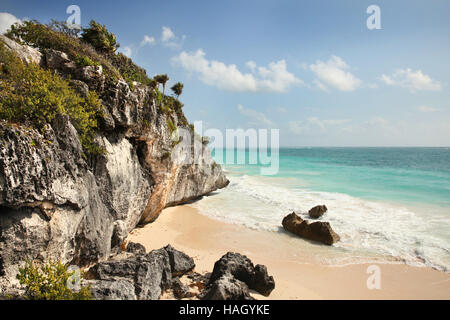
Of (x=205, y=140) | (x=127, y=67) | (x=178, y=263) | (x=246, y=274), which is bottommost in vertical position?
(x=246, y=274)

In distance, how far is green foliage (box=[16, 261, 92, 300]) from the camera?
464 cm

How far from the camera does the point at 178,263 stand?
26.8 feet

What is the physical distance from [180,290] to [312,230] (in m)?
8.34

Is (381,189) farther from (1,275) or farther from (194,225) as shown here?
(1,275)

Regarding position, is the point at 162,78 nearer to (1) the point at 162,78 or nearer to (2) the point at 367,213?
(1) the point at 162,78

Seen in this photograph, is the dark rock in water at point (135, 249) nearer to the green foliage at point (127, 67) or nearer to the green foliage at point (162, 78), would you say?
the green foliage at point (127, 67)

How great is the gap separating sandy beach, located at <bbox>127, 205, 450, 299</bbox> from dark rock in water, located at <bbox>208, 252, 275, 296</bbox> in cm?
30

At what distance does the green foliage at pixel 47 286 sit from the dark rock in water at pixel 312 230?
425 inches

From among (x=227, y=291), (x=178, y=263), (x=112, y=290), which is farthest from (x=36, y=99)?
(x=227, y=291)

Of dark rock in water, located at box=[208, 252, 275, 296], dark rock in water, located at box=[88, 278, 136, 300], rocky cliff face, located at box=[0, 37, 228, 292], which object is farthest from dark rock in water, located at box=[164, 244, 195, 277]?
dark rock in water, located at box=[88, 278, 136, 300]

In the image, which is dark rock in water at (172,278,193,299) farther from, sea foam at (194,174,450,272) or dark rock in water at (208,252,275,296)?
sea foam at (194,174,450,272)

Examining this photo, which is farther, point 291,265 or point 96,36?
point 96,36
